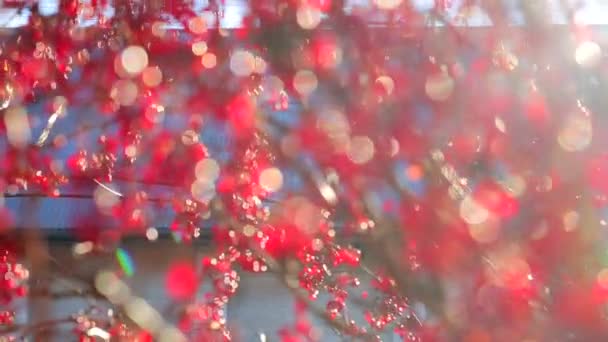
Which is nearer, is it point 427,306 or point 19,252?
point 427,306

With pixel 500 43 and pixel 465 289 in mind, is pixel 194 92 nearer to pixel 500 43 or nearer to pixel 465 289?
pixel 500 43

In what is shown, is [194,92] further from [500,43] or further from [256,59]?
[500,43]

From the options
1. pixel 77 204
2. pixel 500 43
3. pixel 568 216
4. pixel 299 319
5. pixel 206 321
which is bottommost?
pixel 77 204

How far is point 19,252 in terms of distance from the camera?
11.8 ft

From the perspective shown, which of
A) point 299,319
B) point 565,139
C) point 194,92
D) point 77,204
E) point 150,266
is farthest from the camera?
point 150,266

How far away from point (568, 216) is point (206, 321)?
281cm

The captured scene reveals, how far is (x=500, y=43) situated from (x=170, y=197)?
7.41 ft

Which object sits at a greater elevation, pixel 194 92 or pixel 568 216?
pixel 568 216

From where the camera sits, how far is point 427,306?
1.93 metres

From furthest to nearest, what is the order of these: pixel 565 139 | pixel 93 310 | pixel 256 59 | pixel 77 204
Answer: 1. pixel 77 204
2. pixel 93 310
3. pixel 256 59
4. pixel 565 139

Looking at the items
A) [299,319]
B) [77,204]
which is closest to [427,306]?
[299,319]

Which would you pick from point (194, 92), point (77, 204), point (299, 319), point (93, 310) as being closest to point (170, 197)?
point (93, 310)

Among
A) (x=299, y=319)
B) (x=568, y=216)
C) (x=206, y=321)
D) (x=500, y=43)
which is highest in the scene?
(x=500, y=43)

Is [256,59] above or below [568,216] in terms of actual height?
below
